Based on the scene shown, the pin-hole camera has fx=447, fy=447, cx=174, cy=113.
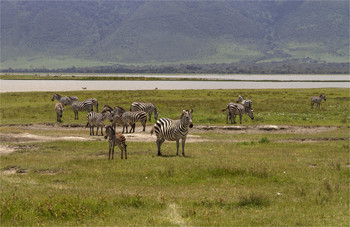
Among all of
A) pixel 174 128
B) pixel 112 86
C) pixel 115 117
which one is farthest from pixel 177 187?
pixel 112 86

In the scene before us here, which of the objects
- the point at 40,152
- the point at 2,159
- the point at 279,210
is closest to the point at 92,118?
the point at 40,152

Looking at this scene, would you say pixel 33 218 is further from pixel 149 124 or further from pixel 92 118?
pixel 149 124

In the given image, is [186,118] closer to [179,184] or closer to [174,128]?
[174,128]

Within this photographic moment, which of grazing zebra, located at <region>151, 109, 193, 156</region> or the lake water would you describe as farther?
the lake water

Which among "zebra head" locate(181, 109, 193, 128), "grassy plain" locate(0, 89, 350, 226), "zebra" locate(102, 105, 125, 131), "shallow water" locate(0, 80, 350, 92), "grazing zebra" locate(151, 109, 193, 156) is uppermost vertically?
"zebra head" locate(181, 109, 193, 128)

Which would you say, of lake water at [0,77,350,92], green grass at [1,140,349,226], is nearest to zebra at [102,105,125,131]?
green grass at [1,140,349,226]

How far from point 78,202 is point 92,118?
16.3 m

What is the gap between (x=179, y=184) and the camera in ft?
52.3

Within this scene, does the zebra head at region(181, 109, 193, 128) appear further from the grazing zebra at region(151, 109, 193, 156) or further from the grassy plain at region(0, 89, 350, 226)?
the grassy plain at region(0, 89, 350, 226)

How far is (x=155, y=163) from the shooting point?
18.7 metres

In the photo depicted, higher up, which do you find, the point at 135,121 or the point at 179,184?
the point at 135,121

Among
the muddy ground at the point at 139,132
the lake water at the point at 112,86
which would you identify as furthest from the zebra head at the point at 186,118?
the lake water at the point at 112,86

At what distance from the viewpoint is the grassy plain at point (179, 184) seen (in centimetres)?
1214

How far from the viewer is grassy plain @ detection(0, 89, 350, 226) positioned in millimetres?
12141
